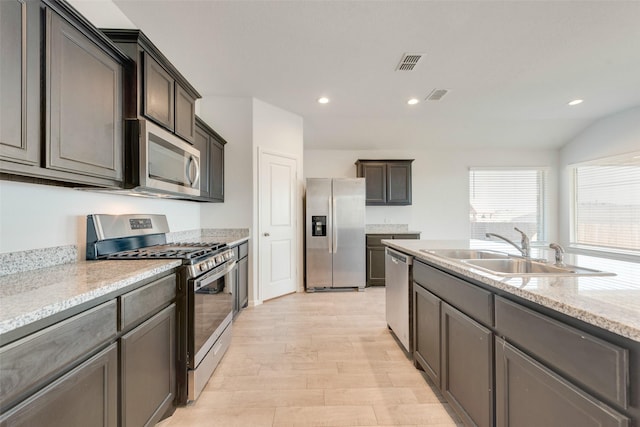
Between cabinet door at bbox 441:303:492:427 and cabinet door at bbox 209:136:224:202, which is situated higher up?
cabinet door at bbox 209:136:224:202

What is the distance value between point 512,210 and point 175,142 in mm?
6096

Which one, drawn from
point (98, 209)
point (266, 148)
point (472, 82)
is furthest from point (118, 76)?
point (472, 82)

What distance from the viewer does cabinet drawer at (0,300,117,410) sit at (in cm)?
71

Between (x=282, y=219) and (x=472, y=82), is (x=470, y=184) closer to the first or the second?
(x=472, y=82)

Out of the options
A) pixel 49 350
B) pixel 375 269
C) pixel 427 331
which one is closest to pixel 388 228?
pixel 375 269

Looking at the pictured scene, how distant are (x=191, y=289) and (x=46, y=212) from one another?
88 cm

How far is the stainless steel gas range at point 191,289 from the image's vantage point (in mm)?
1615

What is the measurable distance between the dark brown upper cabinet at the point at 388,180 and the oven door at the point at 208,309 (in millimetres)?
3295

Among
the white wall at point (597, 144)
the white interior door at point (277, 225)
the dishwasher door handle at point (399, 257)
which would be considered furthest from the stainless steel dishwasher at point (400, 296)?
the white wall at point (597, 144)

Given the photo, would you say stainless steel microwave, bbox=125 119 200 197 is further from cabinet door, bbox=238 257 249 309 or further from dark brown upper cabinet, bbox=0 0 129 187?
cabinet door, bbox=238 257 249 309

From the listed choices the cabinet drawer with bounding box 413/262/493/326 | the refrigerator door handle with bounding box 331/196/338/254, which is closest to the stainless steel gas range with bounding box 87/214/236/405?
the cabinet drawer with bounding box 413/262/493/326

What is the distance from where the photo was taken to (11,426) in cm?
71

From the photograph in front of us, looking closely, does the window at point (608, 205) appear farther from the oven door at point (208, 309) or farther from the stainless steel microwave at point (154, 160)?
the stainless steel microwave at point (154, 160)

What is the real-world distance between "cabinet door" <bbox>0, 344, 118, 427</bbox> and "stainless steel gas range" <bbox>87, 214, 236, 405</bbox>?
52 cm
